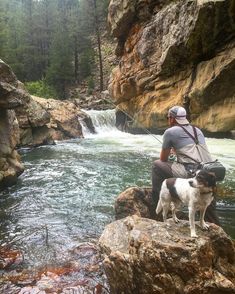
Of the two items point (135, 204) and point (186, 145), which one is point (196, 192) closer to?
point (186, 145)

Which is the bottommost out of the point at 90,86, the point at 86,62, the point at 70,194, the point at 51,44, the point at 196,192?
the point at 70,194

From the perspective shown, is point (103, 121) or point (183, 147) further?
point (103, 121)

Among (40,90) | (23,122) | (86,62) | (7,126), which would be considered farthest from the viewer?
(86,62)

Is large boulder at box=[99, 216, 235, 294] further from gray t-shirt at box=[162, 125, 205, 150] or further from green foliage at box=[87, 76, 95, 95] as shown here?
green foliage at box=[87, 76, 95, 95]

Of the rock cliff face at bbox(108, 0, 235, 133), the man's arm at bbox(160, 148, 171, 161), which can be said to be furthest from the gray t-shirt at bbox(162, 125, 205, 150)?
the rock cliff face at bbox(108, 0, 235, 133)

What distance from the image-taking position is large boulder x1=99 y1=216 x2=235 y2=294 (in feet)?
13.5

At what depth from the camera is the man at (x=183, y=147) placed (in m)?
5.44

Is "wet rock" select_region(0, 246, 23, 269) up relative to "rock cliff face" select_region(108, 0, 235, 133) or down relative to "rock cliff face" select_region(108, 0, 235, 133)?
down

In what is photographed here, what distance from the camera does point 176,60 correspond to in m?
19.3

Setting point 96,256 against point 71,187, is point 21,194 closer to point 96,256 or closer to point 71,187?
point 71,187

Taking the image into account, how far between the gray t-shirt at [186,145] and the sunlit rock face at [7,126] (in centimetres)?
606

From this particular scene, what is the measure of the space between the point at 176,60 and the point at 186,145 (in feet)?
48.4

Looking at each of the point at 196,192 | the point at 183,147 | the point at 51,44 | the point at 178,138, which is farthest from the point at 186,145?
the point at 51,44

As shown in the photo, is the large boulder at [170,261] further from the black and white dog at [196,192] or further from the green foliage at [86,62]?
the green foliage at [86,62]
